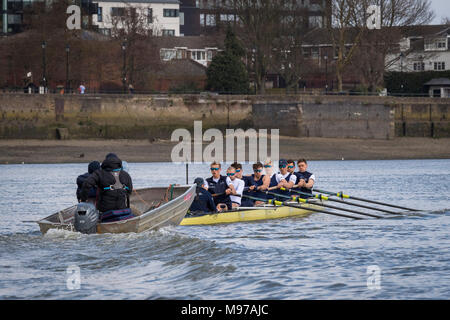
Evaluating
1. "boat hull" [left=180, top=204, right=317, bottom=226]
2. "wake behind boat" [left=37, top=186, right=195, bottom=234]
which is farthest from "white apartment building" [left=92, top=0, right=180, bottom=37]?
"wake behind boat" [left=37, top=186, right=195, bottom=234]

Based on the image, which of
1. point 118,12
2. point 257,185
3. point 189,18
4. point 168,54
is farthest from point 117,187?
point 189,18

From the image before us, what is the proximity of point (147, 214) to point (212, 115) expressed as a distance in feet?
127

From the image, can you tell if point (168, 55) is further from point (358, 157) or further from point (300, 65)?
point (358, 157)

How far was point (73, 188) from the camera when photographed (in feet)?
103

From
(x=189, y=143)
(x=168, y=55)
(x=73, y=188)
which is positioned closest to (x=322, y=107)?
(x=189, y=143)

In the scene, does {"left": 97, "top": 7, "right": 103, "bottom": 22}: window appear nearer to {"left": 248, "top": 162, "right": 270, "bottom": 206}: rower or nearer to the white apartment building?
the white apartment building

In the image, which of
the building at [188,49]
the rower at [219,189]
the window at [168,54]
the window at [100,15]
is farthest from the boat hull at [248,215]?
the window at [100,15]

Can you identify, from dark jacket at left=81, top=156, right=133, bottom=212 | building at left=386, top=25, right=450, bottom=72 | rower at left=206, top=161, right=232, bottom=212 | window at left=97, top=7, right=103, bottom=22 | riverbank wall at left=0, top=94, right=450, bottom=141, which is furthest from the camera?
window at left=97, top=7, right=103, bottom=22

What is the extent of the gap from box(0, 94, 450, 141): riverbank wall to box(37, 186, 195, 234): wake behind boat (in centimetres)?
3312

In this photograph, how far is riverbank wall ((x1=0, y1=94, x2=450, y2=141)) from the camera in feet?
169

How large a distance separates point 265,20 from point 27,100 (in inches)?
826

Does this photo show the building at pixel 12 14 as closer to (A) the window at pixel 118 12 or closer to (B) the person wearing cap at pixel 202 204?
(A) the window at pixel 118 12

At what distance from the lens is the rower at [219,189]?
19.1 metres
